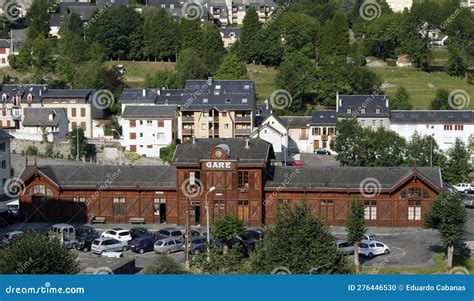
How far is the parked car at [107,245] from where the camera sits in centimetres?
3072

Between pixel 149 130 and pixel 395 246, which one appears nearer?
pixel 395 246

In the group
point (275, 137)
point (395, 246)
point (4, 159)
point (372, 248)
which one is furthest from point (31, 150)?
point (372, 248)

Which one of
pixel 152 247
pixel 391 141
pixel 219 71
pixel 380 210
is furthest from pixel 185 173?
pixel 219 71

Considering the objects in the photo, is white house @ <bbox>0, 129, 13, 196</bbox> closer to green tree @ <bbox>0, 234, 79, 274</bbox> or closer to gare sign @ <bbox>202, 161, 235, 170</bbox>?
gare sign @ <bbox>202, 161, 235, 170</bbox>

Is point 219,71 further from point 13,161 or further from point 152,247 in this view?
point 152,247

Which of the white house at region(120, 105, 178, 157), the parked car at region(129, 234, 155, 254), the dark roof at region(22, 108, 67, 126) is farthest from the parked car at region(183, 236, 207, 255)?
the dark roof at region(22, 108, 67, 126)

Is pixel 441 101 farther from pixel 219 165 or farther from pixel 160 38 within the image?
pixel 219 165

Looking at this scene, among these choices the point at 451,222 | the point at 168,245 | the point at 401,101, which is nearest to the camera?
the point at 451,222

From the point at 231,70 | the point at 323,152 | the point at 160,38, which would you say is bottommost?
the point at 323,152

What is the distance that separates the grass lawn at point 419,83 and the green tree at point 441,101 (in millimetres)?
1281

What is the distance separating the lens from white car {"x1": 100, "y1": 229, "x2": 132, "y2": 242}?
32062 millimetres

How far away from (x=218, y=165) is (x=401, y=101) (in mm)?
27621

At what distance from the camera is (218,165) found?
116ft

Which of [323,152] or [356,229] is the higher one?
[323,152]
